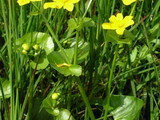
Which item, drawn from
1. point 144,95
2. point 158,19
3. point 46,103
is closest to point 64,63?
point 46,103

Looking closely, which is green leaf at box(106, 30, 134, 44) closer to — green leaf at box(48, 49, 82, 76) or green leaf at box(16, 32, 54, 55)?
green leaf at box(48, 49, 82, 76)

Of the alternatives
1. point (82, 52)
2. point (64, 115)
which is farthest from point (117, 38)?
point (64, 115)

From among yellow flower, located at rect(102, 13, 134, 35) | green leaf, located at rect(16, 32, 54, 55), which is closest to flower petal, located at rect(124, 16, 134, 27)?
yellow flower, located at rect(102, 13, 134, 35)

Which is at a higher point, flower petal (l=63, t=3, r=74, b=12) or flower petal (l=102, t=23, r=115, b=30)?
flower petal (l=63, t=3, r=74, b=12)

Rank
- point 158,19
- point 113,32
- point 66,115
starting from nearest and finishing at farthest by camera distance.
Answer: point 113,32
point 66,115
point 158,19

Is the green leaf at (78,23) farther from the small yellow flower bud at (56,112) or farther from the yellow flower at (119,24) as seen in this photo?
the small yellow flower bud at (56,112)

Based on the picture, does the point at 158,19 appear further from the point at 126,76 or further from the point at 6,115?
the point at 6,115
